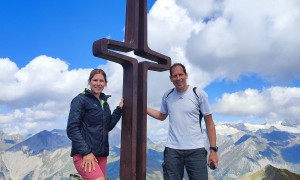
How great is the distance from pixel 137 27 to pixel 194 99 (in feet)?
6.73

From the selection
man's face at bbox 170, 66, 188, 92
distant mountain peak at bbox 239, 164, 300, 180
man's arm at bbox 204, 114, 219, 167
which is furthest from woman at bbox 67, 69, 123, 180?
distant mountain peak at bbox 239, 164, 300, 180

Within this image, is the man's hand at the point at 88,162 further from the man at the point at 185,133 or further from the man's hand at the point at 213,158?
the man's hand at the point at 213,158

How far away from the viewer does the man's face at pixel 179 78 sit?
21.6 ft

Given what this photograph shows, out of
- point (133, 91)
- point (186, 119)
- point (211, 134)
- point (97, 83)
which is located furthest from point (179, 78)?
point (97, 83)

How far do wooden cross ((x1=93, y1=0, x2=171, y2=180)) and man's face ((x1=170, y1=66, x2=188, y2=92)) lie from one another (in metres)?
0.75

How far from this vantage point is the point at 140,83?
7.12 metres

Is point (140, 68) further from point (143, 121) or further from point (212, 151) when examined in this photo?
point (212, 151)

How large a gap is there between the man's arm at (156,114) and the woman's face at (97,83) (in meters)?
1.62

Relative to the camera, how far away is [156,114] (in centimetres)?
723

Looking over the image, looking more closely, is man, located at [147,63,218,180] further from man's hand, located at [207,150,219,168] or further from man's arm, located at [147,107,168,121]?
man's arm, located at [147,107,168,121]

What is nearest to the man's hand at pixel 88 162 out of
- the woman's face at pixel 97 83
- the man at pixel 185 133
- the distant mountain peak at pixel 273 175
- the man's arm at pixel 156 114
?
the woman's face at pixel 97 83

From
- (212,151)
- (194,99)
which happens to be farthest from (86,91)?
(212,151)

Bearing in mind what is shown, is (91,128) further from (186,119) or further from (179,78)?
(179,78)

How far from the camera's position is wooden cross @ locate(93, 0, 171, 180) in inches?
266
